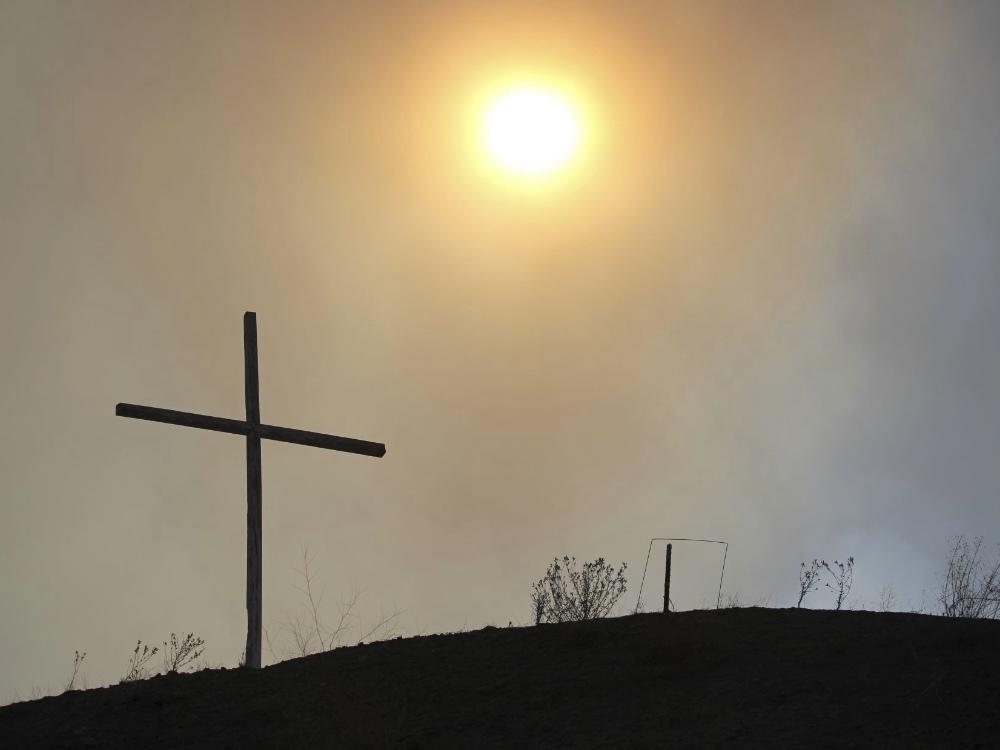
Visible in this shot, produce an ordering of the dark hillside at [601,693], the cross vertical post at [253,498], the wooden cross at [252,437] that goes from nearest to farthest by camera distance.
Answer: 1. the dark hillside at [601,693]
2. the cross vertical post at [253,498]
3. the wooden cross at [252,437]

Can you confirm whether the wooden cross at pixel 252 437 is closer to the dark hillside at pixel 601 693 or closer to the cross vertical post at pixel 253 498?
the cross vertical post at pixel 253 498

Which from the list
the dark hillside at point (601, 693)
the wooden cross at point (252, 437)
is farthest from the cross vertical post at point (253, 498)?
the dark hillside at point (601, 693)

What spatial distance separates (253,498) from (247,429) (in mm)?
948

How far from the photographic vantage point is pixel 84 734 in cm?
1191

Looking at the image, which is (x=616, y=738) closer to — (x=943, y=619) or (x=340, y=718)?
(x=340, y=718)

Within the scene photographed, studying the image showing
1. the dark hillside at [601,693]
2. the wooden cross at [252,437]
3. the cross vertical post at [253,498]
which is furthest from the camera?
the wooden cross at [252,437]

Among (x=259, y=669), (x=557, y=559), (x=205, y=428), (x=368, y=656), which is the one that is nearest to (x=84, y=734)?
(x=259, y=669)

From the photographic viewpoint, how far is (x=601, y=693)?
Result: 38.8 ft

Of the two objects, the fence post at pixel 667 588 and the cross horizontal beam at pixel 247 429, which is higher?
the cross horizontal beam at pixel 247 429

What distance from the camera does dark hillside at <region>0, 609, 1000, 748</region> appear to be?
34.4 feet

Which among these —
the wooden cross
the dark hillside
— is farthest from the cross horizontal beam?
the dark hillside

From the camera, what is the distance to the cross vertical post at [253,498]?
14734 mm

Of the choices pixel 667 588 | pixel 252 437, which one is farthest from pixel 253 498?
pixel 667 588

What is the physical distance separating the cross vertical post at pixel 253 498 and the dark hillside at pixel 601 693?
955 millimetres
